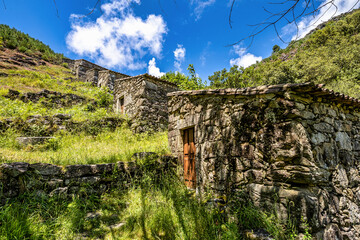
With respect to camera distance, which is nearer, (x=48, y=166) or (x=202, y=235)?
(x=202, y=235)

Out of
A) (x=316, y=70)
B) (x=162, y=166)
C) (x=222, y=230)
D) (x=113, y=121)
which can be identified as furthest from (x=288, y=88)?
(x=316, y=70)

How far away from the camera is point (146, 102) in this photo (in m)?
8.34

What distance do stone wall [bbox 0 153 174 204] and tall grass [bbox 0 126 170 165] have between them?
48 centimetres

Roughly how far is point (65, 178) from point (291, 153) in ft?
15.3

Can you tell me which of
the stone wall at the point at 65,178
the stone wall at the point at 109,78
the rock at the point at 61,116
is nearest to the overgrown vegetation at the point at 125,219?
the stone wall at the point at 65,178

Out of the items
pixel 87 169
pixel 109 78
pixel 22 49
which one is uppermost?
pixel 22 49

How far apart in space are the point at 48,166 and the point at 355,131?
7.14 m

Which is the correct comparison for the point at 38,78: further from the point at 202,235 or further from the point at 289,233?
the point at 289,233

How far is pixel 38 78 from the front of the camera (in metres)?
14.6

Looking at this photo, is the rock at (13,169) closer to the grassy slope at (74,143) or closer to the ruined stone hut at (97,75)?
the grassy slope at (74,143)

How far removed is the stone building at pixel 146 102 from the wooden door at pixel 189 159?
11.1 ft

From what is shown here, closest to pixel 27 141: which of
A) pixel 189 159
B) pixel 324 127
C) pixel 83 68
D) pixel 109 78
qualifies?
pixel 189 159

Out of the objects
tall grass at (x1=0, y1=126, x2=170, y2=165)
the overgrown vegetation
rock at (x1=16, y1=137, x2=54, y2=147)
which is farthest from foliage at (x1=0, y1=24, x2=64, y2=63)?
the overgrown vegetation

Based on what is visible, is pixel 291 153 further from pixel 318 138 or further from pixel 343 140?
pixel 343 140
